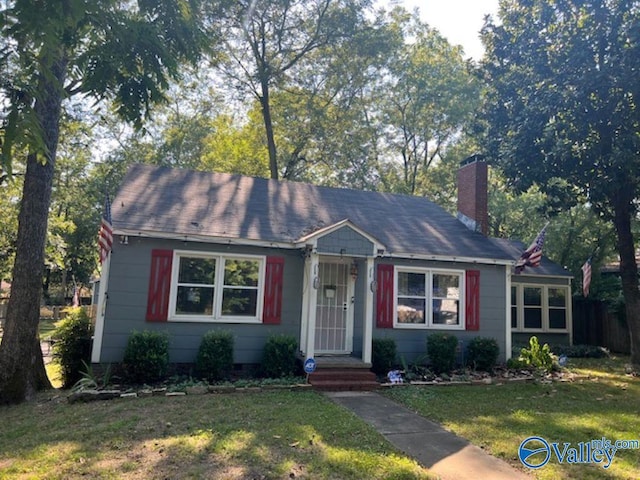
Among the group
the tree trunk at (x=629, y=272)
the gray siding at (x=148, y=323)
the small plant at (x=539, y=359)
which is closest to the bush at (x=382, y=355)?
the gray siding at (x=148, y=323)

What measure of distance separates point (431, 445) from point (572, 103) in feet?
32.1

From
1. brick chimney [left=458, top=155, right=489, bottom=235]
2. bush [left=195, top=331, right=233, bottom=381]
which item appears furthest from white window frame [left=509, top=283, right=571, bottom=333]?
bush [left=195, top=331, right=233, bottom=381]

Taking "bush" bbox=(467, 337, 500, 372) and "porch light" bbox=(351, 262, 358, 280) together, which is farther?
"bush" bbox=(467, 337, 500, 372)

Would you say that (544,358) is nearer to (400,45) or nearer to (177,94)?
(400,45)

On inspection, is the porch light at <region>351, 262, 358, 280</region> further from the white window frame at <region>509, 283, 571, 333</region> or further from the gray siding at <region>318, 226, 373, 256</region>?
the white window frame at <region>509, 283, 571, 333</region>

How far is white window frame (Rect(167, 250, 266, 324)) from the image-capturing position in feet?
30.1

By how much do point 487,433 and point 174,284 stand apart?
252 inches

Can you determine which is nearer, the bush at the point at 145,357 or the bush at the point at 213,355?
the bush at the point at 145,357

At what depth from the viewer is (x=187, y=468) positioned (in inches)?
177

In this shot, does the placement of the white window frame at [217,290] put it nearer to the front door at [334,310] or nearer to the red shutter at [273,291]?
the red shutter at [273,291]

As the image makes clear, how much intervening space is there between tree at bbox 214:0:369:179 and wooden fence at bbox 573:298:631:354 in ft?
46.7

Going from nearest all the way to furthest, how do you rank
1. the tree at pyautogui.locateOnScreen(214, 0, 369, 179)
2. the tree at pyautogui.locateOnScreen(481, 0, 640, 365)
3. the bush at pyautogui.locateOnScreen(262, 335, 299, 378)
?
the bush at pyautogui.locateOnScreen(262, 335, 299, 378)
the tree at pyautogui.locateOnScreen(481, 0, 640, 365)
the tree at pyautogui.locateOnScreen(214, 0, 369, 179)

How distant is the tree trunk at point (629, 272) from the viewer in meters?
12.4

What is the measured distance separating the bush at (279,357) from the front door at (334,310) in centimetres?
98
